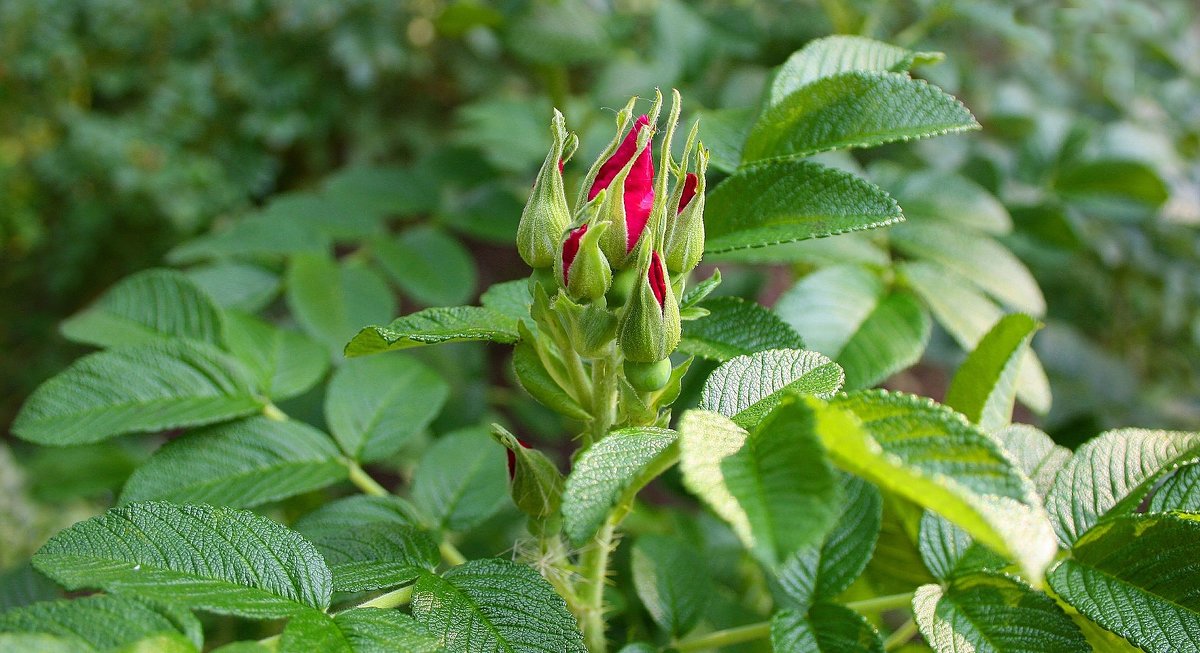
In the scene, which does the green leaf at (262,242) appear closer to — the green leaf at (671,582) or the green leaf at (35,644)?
the green leaf at (671,582)

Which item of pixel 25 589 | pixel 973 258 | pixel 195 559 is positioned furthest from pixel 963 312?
pixel 25 589

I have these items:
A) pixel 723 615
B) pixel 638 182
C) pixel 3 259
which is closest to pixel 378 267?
pixel 723 615

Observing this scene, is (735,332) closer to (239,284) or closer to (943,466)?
(943,466)

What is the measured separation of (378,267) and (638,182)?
886 millimetres

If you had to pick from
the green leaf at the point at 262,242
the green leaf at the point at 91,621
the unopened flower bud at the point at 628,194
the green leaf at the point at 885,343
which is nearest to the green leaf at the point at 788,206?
the unopened flower bud at the point at 628,194

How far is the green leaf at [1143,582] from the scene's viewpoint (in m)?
0.56

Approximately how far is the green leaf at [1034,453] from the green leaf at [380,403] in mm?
561

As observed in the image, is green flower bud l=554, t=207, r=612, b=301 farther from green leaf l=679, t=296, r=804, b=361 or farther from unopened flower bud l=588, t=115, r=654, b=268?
green leaf l=679, t=296, r=804, b=361

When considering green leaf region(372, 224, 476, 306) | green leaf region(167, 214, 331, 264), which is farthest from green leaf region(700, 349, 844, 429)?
green leaf region(167, 214, 331, 264)

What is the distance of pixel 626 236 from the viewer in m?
0.56

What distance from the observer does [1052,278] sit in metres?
1.71

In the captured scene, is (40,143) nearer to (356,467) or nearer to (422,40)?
(422,40)

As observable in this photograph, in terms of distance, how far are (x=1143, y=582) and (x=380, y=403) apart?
69cm

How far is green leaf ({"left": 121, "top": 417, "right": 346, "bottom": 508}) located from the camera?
28.7 inches
